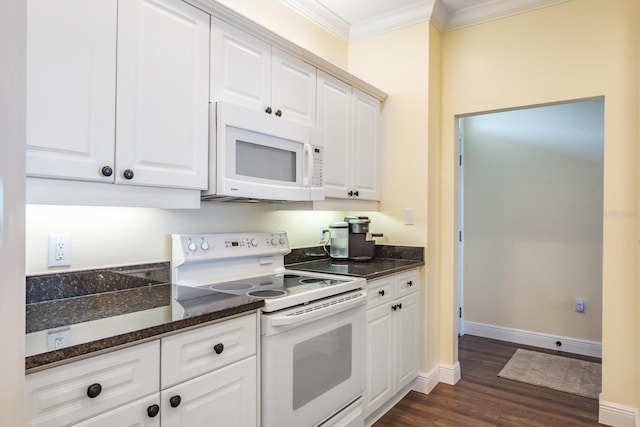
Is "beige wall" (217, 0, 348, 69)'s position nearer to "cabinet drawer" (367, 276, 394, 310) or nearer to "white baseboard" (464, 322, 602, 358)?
"cabinet drawer" (367, 276, 394, 310)

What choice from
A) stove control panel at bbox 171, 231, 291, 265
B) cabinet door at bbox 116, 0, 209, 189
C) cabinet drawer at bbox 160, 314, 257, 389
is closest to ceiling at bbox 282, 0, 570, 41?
cabinet door at bbox 116, 0, 209, 189

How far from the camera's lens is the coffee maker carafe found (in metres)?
2.92

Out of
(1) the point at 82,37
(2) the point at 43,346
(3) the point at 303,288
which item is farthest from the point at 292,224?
(2) the point at 43,346

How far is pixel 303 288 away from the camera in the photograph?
1946 millimetres

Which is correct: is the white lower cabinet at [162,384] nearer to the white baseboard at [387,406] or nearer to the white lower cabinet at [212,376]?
the white lower cabinet at [212,376]

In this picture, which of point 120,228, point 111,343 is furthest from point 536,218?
point 111,343

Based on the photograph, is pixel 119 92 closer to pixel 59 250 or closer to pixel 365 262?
pixel 59 250

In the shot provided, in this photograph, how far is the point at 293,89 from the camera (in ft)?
7.52

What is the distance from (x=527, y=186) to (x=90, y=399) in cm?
390

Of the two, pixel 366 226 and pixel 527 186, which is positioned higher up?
pixel 527 186

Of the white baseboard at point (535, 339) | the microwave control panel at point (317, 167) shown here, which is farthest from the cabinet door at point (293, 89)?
the white baseboard at point (535, 339)

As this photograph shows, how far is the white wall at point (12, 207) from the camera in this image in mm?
727

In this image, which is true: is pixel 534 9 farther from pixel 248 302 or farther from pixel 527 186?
pixel 248 302

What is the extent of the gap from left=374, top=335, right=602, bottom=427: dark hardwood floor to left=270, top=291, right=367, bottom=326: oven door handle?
90cm
